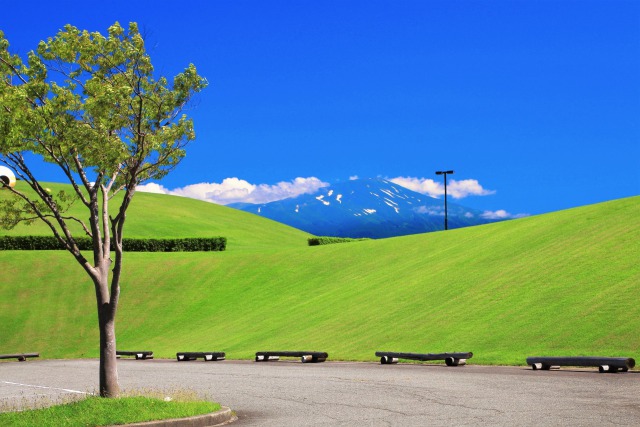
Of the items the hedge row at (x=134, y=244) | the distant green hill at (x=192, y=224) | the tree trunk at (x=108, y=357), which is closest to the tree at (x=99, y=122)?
the tree trunk at (x=108, y=357)

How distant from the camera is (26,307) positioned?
5322cm

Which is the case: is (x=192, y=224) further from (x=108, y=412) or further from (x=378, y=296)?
(x=108, y=412)

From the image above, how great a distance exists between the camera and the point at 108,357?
17734 millimetres

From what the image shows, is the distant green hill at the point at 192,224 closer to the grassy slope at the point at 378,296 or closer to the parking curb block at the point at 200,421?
the grassy slope at the point at 378,296

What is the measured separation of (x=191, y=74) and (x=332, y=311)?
27219 millimetres

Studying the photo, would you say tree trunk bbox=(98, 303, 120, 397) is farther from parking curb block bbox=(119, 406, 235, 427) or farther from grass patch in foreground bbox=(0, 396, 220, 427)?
parking curb block bbox=(119, 406, 235, 427)

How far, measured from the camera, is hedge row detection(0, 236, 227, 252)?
209ft

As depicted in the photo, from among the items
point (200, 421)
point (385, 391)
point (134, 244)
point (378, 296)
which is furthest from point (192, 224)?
point (200, 421)

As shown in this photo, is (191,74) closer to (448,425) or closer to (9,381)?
(448,425)

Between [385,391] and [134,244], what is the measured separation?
2047 inches

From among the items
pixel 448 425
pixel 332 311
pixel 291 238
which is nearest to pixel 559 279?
pixel 332 311

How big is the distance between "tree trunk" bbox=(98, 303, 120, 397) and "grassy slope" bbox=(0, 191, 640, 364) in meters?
14.6

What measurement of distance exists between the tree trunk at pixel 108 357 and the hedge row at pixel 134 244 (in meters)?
46.3

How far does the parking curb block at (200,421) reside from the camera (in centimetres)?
1442
